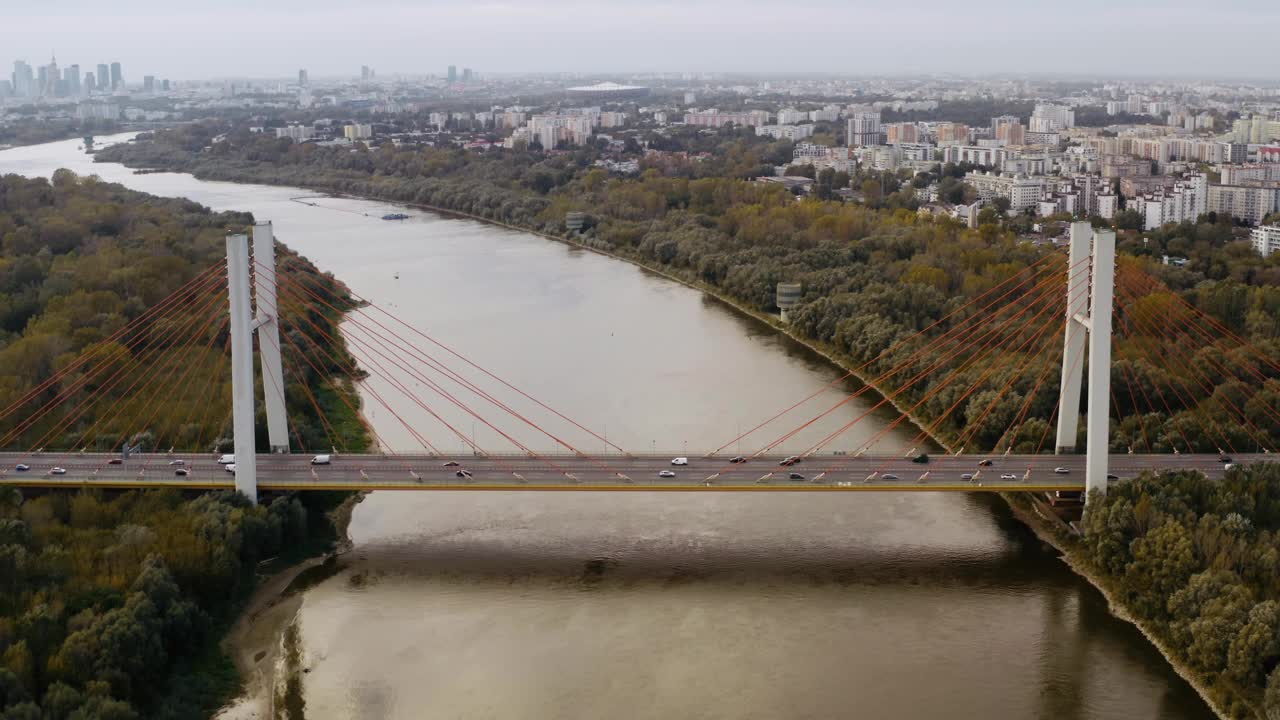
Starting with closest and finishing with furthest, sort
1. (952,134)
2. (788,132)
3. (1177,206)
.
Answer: (1177,206)
(952,134)
(788,132)

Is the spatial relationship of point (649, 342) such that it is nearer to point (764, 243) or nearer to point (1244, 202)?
point (764, 243)

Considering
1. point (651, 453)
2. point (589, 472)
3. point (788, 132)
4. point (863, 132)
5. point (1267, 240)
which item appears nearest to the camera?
point (589, 472)

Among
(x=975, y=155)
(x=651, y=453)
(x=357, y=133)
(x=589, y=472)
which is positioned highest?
(x=357, y=133)

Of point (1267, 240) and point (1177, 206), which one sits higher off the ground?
point (1177, 206)

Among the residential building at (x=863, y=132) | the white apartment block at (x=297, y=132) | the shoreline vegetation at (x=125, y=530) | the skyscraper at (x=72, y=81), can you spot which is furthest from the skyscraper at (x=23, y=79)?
the shoreline vegetation at (x=125, y=530)

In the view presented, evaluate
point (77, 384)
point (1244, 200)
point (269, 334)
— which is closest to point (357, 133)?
point (1244, 200)

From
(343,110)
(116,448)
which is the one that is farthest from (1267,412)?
(343,110)

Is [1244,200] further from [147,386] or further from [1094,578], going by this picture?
[147,386]
